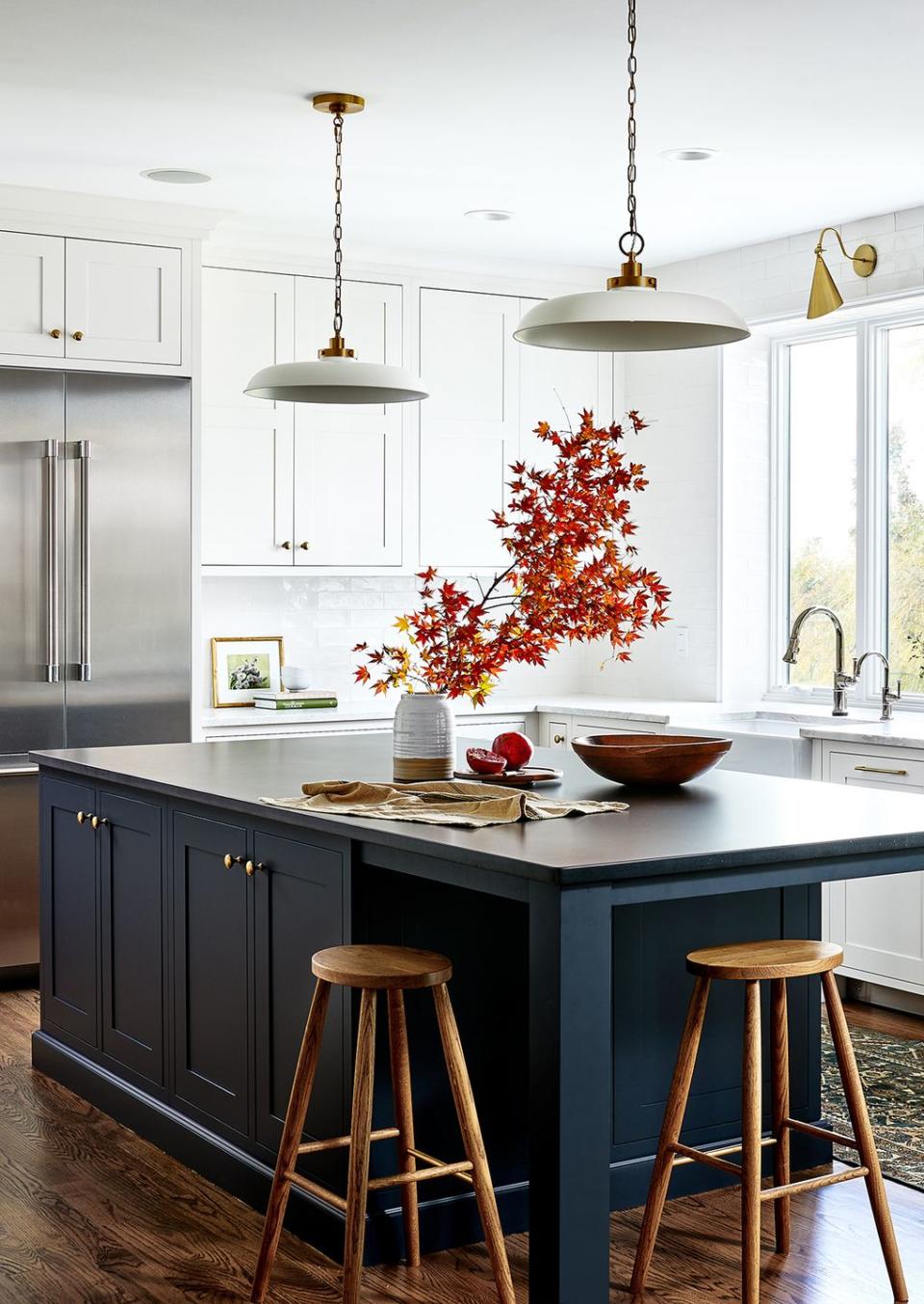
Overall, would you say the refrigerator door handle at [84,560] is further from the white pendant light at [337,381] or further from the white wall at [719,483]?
the white wall at [719,483]

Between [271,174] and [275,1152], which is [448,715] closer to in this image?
[275,1152]

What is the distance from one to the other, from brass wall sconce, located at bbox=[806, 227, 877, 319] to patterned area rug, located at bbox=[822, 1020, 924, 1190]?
8.46ft

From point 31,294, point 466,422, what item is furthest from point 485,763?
point 466,422

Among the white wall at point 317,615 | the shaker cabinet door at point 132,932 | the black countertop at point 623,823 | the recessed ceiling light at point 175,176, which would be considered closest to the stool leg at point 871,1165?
the black countertop at point 623,823

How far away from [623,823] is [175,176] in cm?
328

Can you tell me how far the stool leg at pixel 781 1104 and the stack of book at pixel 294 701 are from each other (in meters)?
3.15

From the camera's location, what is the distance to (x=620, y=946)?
328 centimetres

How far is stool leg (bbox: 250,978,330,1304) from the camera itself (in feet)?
9.44

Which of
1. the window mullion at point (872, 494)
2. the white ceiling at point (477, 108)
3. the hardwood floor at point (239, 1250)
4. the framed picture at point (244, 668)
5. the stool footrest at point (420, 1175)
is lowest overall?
the hardwood floor at point (239, 1250)

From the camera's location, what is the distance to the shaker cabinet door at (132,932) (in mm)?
3797

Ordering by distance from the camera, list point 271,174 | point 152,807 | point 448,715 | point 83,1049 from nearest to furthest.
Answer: point 448,715, point 152,807, point 83,1049, point 271,174

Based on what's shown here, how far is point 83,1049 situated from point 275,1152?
1.12 m

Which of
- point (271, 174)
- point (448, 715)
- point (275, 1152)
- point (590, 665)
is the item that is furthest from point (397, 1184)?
point (590, 665)

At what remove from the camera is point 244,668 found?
6352mm
